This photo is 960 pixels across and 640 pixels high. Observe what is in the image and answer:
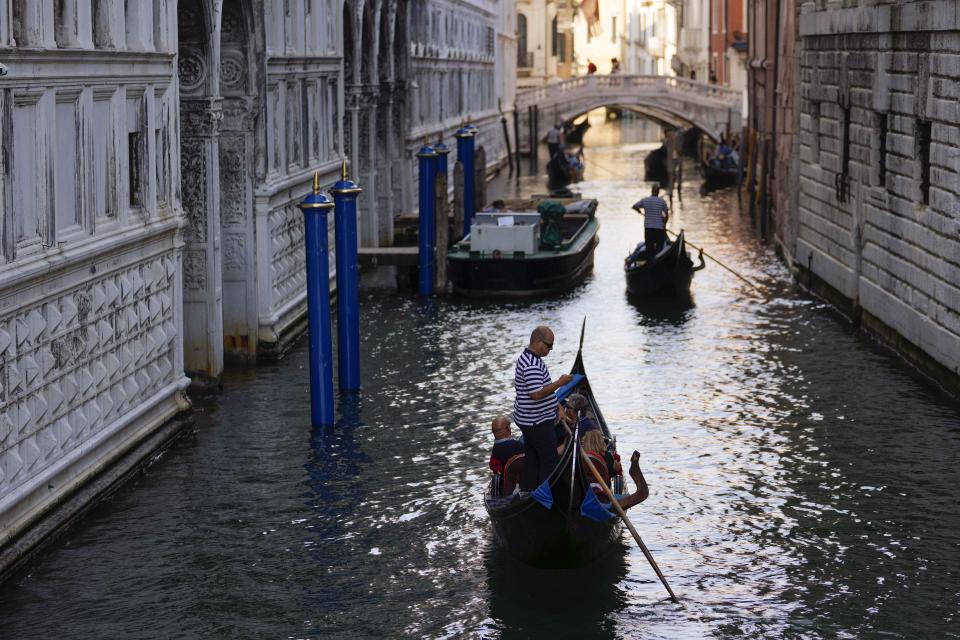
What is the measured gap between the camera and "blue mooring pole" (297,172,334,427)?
1376cm

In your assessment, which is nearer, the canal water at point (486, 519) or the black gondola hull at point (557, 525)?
the canal water at point (486, 519)

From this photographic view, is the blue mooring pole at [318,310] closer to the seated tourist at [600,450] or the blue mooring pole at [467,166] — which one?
the seated tourist at [600,450]

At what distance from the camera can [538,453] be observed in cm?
1038

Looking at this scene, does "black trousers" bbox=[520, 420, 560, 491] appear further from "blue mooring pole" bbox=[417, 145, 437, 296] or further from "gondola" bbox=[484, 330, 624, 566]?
"blue mooring pole" bbox=[417, 145, 437, 296]

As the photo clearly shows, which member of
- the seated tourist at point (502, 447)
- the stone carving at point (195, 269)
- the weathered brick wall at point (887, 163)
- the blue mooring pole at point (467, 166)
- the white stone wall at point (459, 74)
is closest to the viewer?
the seated tourist at point (502, 447)

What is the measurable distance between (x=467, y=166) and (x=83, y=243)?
16.7 metres

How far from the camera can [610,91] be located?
52.8m

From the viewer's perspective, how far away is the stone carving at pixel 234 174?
16.6 meters

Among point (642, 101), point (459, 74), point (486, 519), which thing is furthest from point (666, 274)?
point (642, 101)

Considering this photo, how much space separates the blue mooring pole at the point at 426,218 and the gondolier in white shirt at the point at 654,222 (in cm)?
274

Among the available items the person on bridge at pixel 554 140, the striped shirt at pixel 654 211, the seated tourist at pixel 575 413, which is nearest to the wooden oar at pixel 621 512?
the seated tourist at pixel 575 413

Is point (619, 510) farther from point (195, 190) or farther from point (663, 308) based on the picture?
point (663, 308)

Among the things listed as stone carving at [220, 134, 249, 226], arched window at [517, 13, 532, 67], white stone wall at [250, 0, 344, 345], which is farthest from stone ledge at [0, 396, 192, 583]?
arched window at [517, 13, 532, 67]

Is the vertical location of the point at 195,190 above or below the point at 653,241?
above
